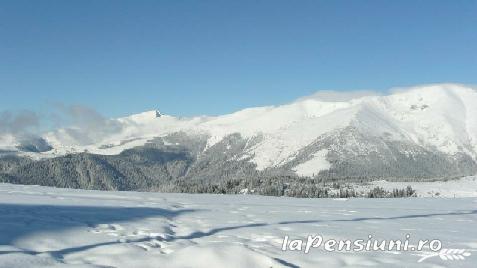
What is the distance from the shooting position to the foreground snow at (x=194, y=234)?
14180mm

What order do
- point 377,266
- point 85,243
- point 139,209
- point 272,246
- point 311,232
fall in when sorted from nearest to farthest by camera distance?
point 377,266, point 85,243, point 272,246, point 311,232, point 139,209

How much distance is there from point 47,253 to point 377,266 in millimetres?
9290

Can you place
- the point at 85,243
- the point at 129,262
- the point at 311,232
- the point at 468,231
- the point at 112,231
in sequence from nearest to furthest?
Result: the point at 129,262
the point at 85,243
the point at 112,231
the point at 311,232
the point at 468,231

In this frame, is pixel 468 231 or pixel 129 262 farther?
pixel 468 231

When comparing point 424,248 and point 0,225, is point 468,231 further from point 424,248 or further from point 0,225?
point 0,225

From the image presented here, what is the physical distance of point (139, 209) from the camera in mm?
27359

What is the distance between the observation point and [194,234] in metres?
19.5

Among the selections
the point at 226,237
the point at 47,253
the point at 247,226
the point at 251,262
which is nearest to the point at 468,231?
the point at 247,226

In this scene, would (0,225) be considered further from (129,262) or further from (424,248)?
(424,248)

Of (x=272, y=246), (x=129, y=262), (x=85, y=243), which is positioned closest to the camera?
(x=129, y=262)

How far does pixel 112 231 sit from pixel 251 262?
705 centimetres

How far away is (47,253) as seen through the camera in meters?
14.6

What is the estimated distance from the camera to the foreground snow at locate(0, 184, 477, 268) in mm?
14180

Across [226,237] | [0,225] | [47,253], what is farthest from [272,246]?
[0,225]
